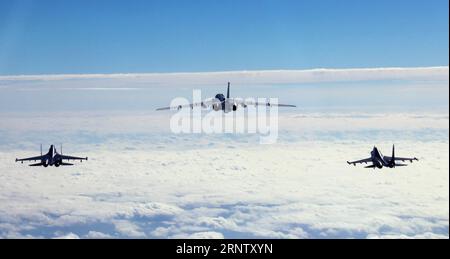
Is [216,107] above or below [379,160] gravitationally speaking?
above

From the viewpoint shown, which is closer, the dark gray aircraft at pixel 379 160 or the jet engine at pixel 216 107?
the jet engine at pixel 216 107

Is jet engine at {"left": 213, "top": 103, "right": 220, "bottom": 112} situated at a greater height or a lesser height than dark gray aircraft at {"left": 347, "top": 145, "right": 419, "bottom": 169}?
greater

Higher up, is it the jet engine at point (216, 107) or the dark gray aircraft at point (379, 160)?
the jet engine at point (216, 107)

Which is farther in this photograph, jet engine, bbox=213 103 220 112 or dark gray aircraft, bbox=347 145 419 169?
dark gray aircraft, bbox=347 145 419 169

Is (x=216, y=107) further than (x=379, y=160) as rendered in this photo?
No
